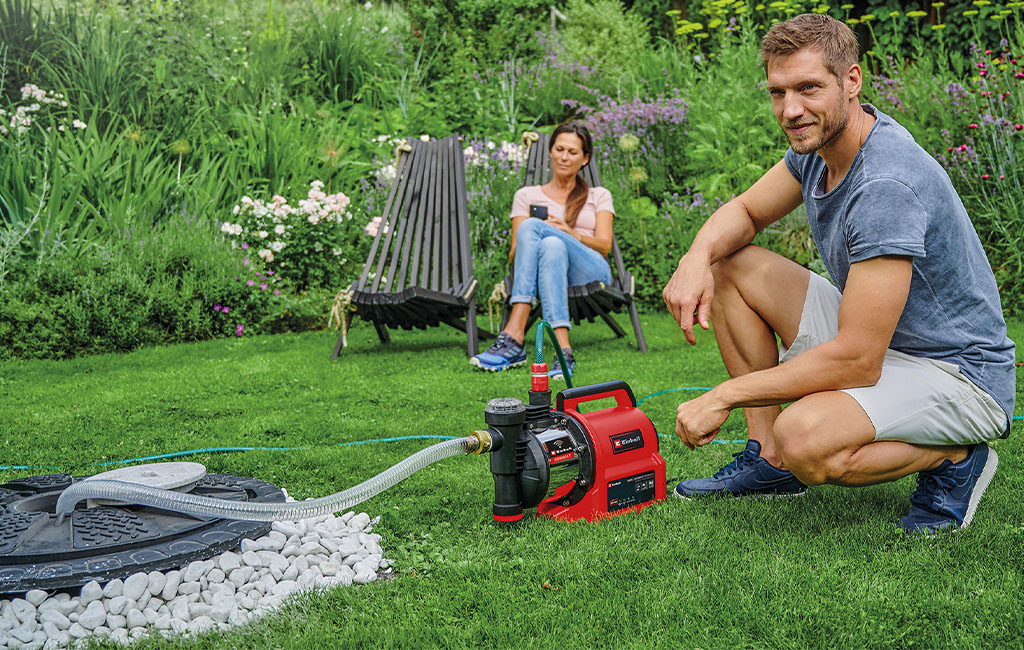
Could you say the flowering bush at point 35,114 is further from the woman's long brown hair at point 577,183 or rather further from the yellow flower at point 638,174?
the yellow flower at point 638,174

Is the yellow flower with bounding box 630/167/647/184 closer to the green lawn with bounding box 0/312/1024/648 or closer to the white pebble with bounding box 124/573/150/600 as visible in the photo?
the green lawn with bounding box 0/312/1024/648

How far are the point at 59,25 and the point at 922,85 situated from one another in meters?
6.96

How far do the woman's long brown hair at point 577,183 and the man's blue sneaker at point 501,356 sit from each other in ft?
2.98

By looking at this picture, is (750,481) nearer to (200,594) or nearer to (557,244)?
(200,594)

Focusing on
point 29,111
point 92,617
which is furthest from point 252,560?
point 29,111

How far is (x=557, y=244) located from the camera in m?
4.82

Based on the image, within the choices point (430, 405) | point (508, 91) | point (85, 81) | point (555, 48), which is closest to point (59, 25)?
point (85, 81)

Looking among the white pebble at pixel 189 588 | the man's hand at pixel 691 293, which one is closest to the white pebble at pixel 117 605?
the white pebble at pixel 189 588

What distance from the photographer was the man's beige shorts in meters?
2.05

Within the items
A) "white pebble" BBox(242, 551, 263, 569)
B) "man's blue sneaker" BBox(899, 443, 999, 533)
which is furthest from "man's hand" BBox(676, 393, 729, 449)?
"white pebble" BBox(242, 551, 263, 569)

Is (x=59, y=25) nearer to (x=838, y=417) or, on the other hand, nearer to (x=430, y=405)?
(x=430, y=405)

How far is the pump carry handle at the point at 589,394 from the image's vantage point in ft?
7.94

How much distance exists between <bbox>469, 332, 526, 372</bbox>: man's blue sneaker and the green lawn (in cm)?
67

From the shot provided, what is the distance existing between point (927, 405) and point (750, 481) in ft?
1.90
